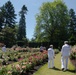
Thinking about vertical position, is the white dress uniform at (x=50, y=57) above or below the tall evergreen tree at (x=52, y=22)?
below

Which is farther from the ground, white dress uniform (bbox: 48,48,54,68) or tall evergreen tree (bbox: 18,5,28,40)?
tall evergreen tree (bbox: 18,5,28,40)

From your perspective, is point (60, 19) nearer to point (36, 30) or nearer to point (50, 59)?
point (36, 30)

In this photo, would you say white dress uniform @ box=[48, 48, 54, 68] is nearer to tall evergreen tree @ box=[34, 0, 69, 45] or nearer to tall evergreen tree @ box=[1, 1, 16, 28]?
tall evergreen tree @ box=[34, 0, 69, 45]

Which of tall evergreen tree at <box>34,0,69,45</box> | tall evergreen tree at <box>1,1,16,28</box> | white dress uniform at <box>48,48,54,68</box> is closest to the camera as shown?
white dress uniform at <box>48,48,54,68</box>

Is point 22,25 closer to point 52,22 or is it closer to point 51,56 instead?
point 52,22

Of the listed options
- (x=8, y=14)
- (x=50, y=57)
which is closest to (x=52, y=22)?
(x=8, y=14)

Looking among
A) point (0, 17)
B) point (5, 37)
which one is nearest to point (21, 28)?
point (0, 17)

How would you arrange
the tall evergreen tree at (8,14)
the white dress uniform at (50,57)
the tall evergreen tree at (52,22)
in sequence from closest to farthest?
1. the white dress uniform at (50,57)
2. the tall evergreen tree at (52,22)
3. the tall evergreen tree at (8,14)

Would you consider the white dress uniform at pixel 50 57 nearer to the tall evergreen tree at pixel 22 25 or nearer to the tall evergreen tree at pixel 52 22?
the tall evergreen tree at pixel 52 22

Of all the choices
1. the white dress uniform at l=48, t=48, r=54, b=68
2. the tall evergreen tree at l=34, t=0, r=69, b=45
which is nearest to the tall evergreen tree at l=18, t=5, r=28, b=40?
the tall evergreen tree at l=34, t=0, r=69, b=45

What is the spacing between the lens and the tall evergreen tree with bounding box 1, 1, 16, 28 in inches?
2882

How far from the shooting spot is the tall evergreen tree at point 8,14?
73.2 m

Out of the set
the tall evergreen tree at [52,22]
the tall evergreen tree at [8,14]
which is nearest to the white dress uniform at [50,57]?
the tall evergreen tree at [52,22]

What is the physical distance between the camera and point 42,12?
6291cm
